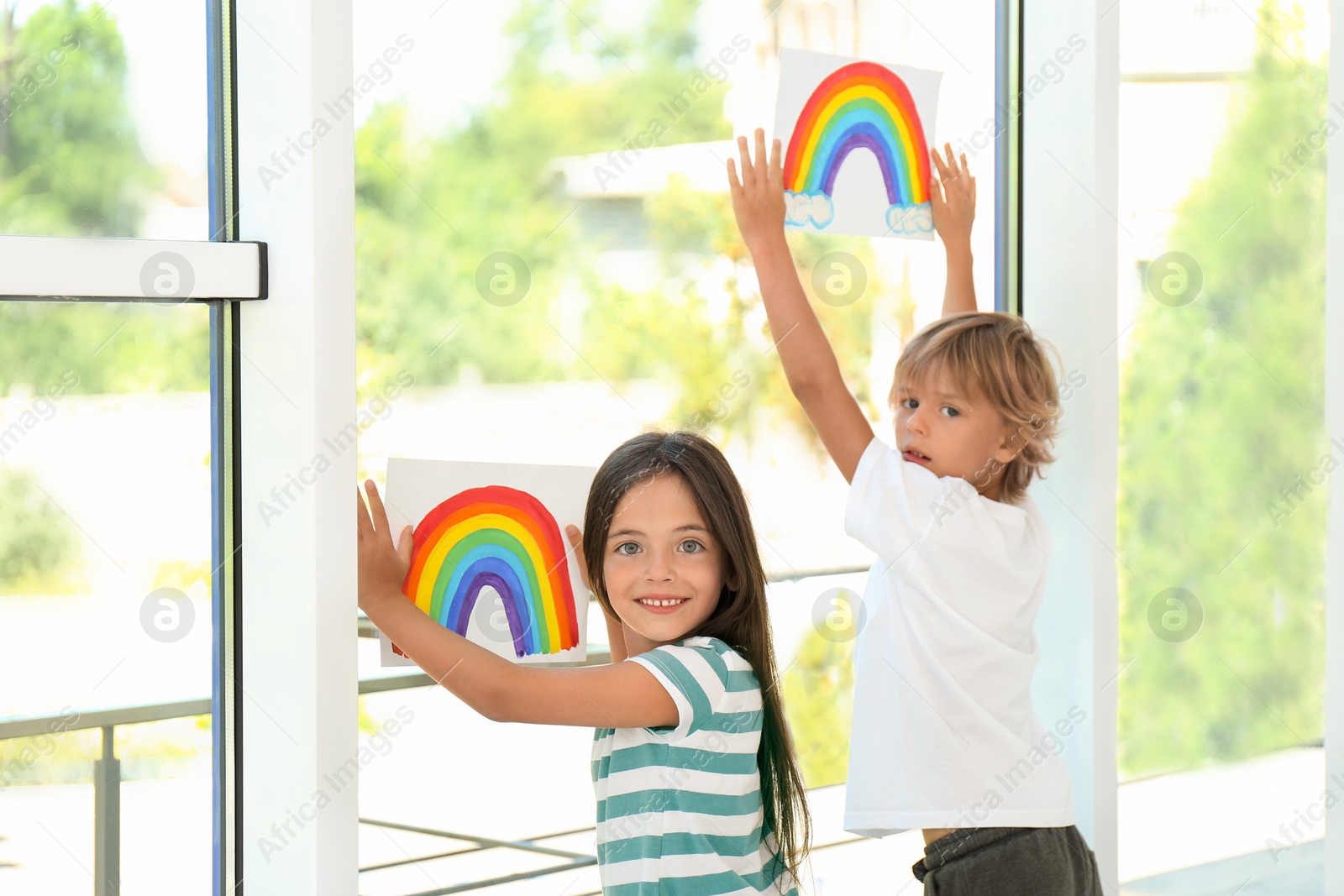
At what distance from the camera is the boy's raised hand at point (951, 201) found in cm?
128

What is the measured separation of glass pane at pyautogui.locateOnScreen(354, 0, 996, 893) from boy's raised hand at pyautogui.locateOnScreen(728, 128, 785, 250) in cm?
8

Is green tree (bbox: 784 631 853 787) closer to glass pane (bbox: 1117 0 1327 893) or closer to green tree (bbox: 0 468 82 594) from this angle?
glass pane (bbox: 1117 0 1327 893)

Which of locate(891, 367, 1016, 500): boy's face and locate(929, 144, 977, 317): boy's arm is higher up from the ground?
locate(929, 144, 977, 317): boy's arm

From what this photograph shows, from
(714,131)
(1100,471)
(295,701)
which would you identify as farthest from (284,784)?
(1100,471)

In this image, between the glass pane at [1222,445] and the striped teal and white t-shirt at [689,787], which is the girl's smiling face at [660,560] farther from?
the glass pane at [1222,445]

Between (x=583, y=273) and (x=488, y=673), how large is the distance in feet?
1.38

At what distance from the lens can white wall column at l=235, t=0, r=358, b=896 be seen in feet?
2.79

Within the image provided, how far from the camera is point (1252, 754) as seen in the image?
4.88ft

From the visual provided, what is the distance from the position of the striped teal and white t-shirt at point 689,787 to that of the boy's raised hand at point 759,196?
0.39 m

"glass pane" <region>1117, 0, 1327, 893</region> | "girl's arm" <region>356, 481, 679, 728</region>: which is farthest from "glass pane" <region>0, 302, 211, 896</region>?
"glass pane" <region>1117, 0, 1327, 893</region>

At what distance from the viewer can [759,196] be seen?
1.17 meters

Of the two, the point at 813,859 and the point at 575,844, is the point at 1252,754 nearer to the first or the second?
the point at 813,859

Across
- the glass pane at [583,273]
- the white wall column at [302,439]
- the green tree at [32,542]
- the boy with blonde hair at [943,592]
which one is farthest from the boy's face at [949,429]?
the green tree at [32,542]

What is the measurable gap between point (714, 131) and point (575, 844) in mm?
710
